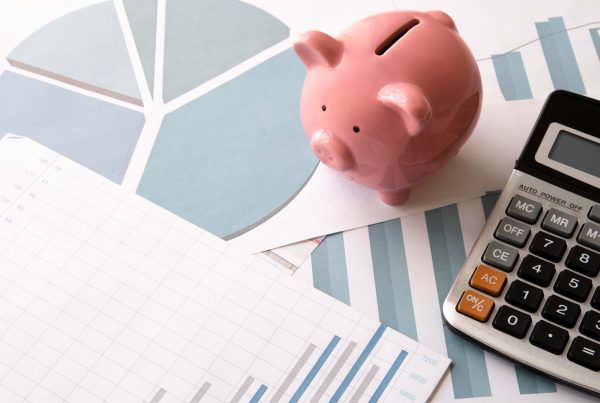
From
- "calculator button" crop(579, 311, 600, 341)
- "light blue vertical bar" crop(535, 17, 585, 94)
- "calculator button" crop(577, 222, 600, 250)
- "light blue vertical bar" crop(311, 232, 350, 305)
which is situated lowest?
"light blue vertical bar" crop(311, 232, 350, 305)

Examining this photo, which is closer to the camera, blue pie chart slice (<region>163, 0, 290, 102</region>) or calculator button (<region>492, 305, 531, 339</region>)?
calculator button (<region>492, 305, 531, 339</region>)

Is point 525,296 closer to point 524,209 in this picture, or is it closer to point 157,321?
point 524,209

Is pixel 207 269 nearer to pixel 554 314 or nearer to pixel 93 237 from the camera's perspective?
pixel 93 237

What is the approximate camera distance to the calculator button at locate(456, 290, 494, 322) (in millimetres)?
405

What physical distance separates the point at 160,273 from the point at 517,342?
22 cm

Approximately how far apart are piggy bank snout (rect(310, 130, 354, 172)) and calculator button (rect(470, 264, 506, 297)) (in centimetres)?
10

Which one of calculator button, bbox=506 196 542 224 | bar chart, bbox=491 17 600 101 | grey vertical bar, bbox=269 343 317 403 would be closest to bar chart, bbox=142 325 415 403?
grey vertical bar, bbox=269 343 317 403

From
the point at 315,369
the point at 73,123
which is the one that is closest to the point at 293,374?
the point at 315,369

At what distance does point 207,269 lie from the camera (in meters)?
0.45

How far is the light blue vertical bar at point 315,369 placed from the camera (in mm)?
411

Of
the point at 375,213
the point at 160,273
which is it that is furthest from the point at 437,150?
the point at 160,273

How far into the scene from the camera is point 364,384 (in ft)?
1.34

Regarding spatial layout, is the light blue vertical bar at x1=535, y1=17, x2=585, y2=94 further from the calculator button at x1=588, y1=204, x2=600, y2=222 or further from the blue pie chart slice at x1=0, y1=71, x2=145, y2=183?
the blue pie chart slice at x1=0, y1=71, x2=145, y2=183

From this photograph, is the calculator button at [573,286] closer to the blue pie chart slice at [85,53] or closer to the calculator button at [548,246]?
the calculator button at [548,246]
